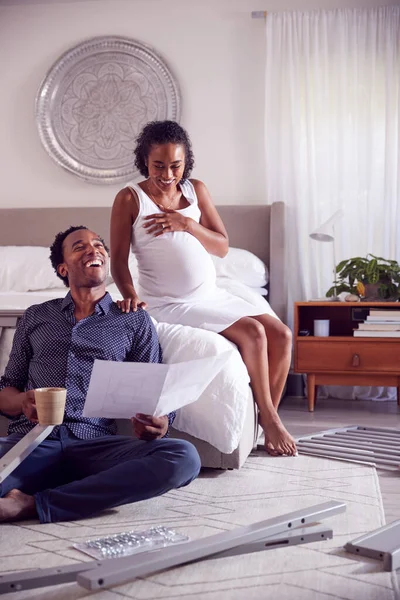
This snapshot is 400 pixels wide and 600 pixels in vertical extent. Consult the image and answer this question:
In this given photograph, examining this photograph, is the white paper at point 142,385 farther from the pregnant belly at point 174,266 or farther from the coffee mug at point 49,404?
the pregnant belly at point 174,266

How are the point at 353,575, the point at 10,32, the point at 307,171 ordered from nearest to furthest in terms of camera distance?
the point at 353,575 → the point at 307,171 → the point at 10,32

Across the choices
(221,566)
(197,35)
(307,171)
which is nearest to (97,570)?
(221,566)

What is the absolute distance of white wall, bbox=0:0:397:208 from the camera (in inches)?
180

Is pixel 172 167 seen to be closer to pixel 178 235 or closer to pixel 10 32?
pixel 178 235

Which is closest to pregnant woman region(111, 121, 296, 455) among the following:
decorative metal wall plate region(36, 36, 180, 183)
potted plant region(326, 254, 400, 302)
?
potted plant region(326, 254, 400, 302)

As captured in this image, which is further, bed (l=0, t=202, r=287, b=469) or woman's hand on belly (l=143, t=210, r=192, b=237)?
woman's hand on belly (l=143, t=210, r=192, b=237)

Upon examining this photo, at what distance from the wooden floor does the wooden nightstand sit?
0.12 meters

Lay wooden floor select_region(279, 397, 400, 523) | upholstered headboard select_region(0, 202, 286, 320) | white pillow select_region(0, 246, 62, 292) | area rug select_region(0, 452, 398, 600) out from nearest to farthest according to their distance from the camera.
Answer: area rug select_region(0, 452, 398, 600)
wooden floor select_region(279, 397, 400, 523)
white pillow select_region(0, 246, 62, 292)
upholstered headboard select_region(0, 202, 286, 320)

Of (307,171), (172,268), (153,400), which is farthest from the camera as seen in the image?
(307,171)

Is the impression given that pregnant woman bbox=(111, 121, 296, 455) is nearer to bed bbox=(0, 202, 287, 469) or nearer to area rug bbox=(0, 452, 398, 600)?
bed bbox=(0, 202, 287, 469)

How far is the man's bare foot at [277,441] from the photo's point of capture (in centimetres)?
269

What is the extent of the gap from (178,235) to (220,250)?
23 cm

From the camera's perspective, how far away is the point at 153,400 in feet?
6.10

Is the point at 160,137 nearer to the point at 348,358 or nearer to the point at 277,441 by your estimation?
the point at 277,441
